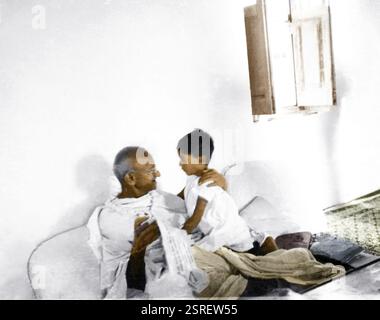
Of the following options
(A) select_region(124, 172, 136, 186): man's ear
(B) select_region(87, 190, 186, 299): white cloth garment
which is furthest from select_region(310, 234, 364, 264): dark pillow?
(A) select_region(124, 172, 136, 186): man's ear

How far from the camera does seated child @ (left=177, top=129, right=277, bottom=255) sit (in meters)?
3.85

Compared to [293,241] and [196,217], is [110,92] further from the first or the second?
[293,241]

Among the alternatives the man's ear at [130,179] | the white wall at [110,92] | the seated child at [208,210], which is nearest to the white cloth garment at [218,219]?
the seated child at [208,210]

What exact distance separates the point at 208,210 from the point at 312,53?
1.41 metres

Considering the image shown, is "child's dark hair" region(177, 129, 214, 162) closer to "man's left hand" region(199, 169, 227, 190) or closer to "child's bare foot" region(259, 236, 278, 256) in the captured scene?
"man's left hand" region(199, 169, 227, 190)

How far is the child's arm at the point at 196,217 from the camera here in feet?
12.6

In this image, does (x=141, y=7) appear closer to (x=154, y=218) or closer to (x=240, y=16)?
(x=240, y=16)

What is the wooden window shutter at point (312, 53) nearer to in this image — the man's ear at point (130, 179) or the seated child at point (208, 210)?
the seated child at point (208, 210)

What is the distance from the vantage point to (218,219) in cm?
386

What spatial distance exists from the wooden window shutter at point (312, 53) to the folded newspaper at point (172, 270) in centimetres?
139

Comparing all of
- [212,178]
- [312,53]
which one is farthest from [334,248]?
[312,53]

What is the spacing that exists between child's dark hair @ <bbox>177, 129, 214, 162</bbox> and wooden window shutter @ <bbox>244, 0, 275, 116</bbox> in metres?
0.42

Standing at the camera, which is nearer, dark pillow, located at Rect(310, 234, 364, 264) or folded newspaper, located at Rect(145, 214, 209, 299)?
folded newspaper, located at Rect(145, 214, 209, 299)

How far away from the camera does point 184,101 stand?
389cm
